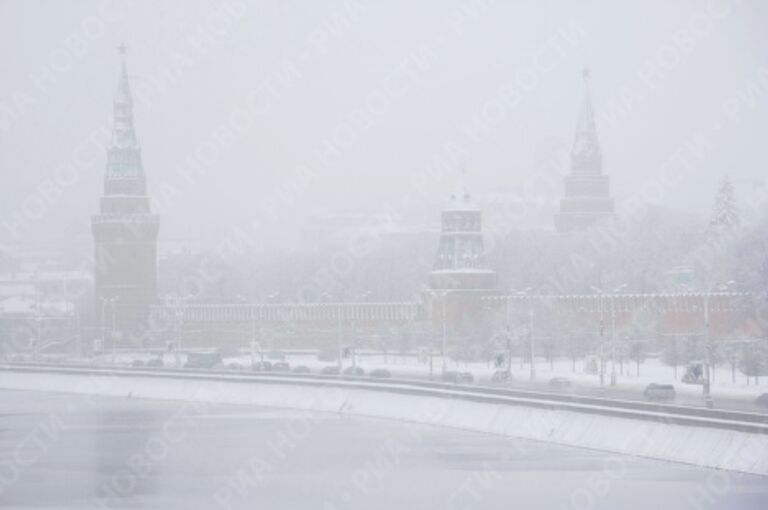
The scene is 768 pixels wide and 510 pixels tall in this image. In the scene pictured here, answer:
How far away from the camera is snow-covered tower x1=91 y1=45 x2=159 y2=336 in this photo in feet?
420

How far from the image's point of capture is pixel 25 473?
5312 cm

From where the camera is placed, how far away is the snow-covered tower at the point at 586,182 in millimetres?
166000

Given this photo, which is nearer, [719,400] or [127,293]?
[719,400]

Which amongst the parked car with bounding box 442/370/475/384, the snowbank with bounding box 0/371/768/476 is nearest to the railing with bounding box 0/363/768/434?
the snowbank with bounding box 0/371/768/476

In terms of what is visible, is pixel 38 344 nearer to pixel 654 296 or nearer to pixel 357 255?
pixel 654 296

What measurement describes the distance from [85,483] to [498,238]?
378ft

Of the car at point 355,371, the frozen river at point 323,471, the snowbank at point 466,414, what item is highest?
the car at point 355,371

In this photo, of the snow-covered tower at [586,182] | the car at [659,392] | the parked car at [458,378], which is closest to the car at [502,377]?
the parked car at [458,378]

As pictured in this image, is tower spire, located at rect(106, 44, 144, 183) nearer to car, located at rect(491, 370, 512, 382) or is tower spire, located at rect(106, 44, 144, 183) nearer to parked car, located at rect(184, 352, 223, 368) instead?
parked car, located at rect(184, 352, 223, 368)

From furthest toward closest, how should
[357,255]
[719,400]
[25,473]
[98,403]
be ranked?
[357,255], [98,403], [719,400], [25,473]

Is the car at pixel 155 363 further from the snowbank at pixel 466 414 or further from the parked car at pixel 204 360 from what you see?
the snowbank at pixel 466 414

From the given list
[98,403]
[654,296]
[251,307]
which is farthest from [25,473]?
[251,307]

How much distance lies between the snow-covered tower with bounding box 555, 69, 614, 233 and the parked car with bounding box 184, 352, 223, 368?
217 feet

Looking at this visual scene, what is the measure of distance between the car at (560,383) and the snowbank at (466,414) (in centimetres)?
618
